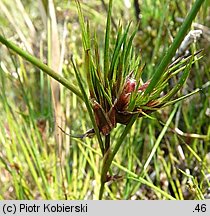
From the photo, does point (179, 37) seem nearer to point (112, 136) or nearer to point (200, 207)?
point (200, 207)

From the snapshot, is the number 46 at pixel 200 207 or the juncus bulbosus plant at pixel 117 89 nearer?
the juncus bulbosus plant at pixel 117 89

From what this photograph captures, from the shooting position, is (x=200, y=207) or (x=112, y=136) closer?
(x=200, y=207)

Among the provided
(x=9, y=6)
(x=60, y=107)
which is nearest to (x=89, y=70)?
(x=60, y=107)

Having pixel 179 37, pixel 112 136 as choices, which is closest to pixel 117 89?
pixel 179 37

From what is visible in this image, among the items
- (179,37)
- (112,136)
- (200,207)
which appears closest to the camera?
(179,37)

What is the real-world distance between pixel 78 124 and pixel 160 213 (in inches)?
13.2

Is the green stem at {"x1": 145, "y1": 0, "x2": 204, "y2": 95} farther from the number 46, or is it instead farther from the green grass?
the number 46

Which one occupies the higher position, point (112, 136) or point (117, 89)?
point (117, 89)

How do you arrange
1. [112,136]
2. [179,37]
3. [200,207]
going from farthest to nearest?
[112,136] < [200,207] < [179,37]

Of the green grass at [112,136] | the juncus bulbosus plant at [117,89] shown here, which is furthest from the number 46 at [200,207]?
the juncus bulbosus plant at [117,89]

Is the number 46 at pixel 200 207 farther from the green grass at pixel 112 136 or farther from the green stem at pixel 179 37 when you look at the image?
Result: the green stem at pixel 179 37

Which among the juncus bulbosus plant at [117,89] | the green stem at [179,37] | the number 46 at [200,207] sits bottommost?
the number 46 at [200,207]

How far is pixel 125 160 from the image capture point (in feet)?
2.44

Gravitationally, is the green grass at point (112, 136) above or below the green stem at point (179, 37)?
below
